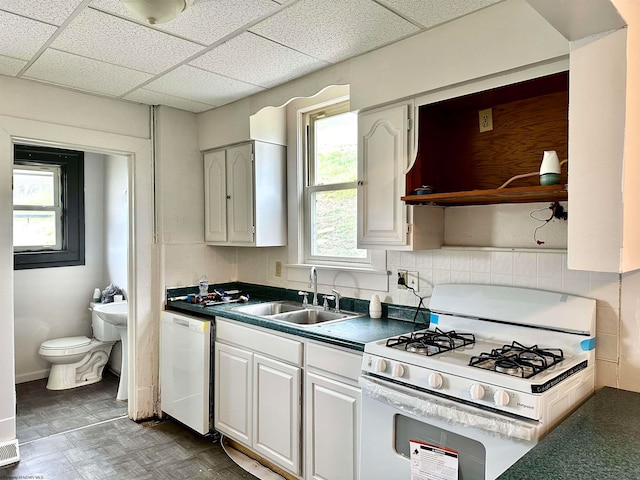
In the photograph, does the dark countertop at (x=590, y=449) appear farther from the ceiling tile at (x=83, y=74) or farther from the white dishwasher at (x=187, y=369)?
the ceiling tile at (x=83, y=74)

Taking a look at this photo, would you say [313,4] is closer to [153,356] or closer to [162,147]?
[162,147]

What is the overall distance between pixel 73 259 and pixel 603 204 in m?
4.44

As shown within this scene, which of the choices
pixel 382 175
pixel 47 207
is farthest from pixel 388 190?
pixel 47 207

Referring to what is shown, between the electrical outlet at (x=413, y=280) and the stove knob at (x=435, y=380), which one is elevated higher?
the electrical outlet at (x=413, y=280)

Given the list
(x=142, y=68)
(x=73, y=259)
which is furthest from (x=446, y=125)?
(x=73, y=259)

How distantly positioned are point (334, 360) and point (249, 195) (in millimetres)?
1478

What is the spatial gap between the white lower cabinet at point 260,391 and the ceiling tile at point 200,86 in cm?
149

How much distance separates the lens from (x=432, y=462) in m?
1.73

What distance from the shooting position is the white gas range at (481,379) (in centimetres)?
153

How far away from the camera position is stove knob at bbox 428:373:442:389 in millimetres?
1692

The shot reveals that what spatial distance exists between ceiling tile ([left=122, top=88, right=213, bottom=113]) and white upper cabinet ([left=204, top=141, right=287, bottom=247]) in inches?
13.6

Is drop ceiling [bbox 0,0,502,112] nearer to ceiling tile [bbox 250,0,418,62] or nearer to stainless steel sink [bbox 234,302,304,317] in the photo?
ceiling tile [bbox 250,0,418,62]

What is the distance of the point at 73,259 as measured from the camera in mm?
4418

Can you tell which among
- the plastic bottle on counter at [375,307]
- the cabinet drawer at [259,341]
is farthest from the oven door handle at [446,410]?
the plastic bottle on counter at [375,307]
